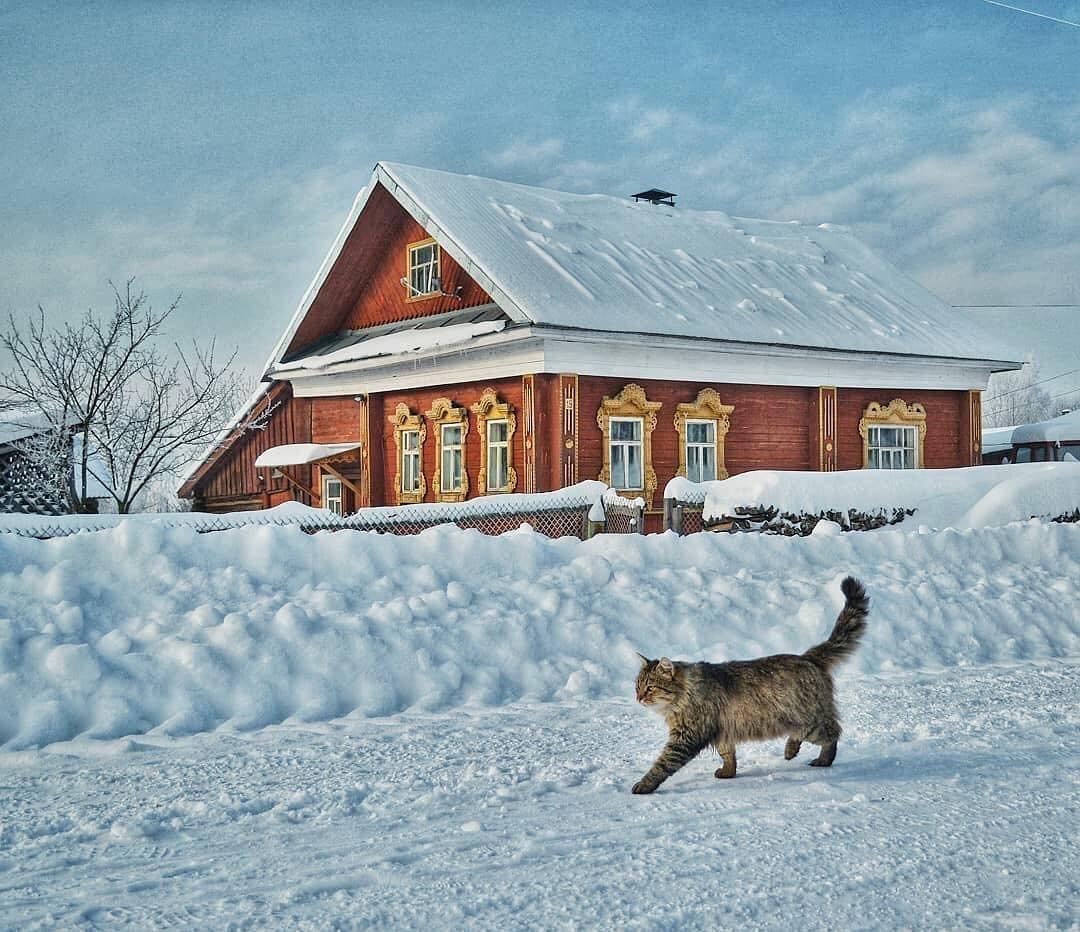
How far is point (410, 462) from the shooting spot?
2239 centimetres

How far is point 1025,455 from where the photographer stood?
41062mm

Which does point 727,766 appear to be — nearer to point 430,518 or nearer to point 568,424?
point 430,518

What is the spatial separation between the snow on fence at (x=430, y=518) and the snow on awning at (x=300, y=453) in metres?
9.35

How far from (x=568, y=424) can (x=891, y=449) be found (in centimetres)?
797

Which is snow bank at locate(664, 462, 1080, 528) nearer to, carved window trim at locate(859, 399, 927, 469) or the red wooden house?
the red wooden house

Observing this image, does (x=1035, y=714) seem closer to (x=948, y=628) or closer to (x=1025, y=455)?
(x=948, y=628)

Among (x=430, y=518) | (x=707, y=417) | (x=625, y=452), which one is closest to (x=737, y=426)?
(x=707, y=417)

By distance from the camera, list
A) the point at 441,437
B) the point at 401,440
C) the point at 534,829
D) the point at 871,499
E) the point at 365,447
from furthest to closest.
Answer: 1. the point at 365,447
2. the point at 401,440
3. the point at 441,437
4. the point at 871,499
5. the point at 534,829

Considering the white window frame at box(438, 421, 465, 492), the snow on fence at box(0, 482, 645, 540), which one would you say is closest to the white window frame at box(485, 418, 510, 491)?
the white window frame at box(438, 421, 465, 492)

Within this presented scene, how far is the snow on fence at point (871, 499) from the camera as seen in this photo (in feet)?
45.7

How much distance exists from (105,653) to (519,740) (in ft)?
8.56

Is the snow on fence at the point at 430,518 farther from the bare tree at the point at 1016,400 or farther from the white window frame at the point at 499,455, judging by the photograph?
the bare tree at the point at 1016,400

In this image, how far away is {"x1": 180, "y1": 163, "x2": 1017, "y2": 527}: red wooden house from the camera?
62.5ft

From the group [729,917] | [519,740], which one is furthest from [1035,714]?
[729,917]
